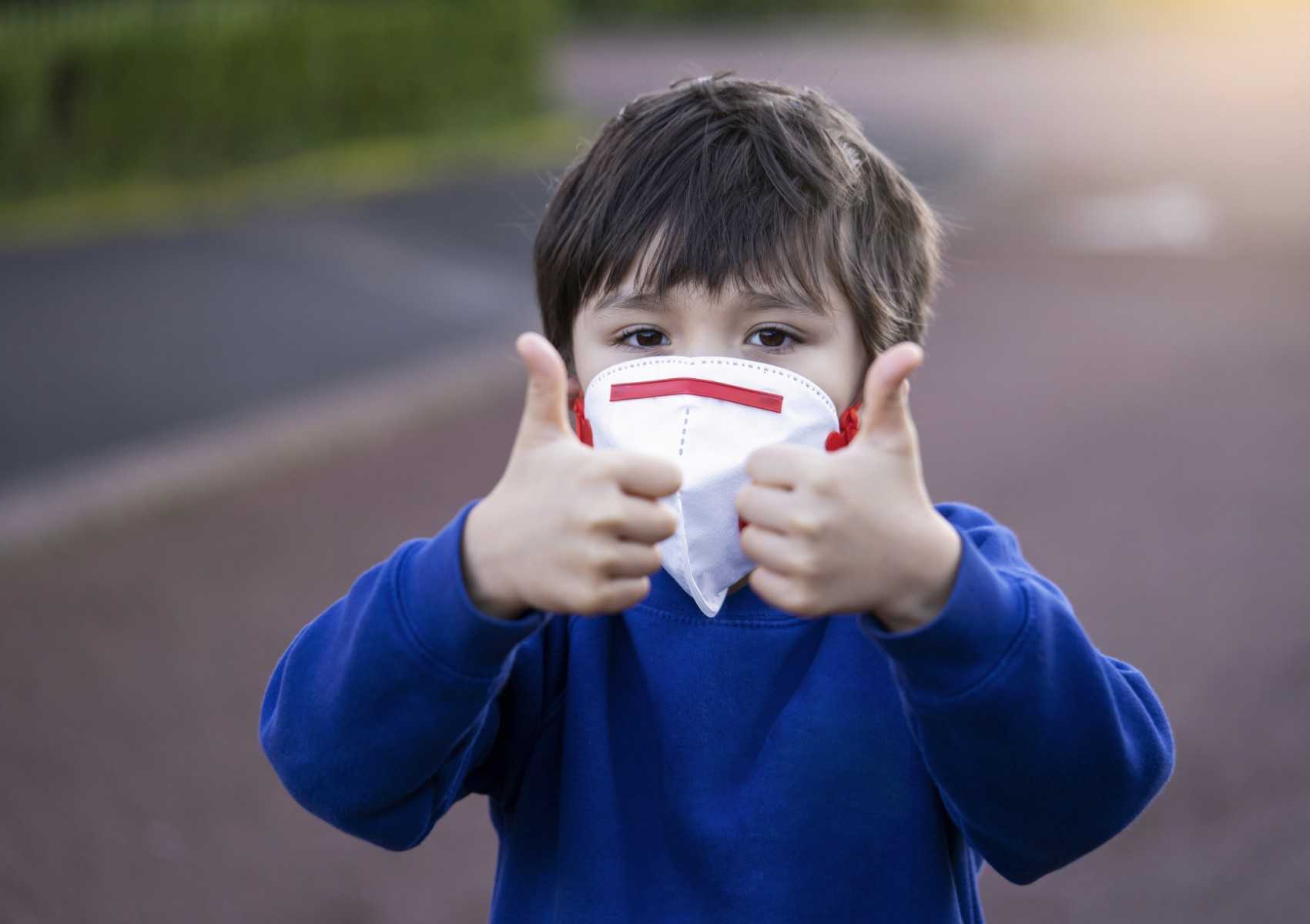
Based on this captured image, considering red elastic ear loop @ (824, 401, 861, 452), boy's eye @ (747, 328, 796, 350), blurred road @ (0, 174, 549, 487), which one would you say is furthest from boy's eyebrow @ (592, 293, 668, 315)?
blurred road @ (0, 174, 549, 487)

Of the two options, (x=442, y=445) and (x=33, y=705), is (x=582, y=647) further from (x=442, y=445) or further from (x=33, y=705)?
(x=442, y=445)

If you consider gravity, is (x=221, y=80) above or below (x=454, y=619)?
above

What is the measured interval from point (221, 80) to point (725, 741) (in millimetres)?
10373

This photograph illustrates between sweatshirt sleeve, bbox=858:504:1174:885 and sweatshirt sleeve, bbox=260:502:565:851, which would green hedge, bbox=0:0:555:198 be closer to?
sweatshirt sleeve, bbox=260:502:565:851

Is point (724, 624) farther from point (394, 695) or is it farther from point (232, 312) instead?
point (232, 312)

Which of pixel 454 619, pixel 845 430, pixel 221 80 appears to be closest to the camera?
pixel 454 619

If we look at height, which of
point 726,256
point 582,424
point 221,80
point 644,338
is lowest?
point 582,424

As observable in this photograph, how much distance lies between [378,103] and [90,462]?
288 inches

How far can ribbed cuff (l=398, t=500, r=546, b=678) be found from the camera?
1.48 m

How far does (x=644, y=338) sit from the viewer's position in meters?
1.91

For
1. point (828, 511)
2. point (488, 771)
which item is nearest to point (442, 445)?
point (488, 771)

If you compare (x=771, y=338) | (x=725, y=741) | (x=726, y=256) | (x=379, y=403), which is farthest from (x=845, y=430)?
(x=379, y=403)

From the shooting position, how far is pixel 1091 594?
5105mm

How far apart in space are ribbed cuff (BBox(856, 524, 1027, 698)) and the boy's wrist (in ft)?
1.08
